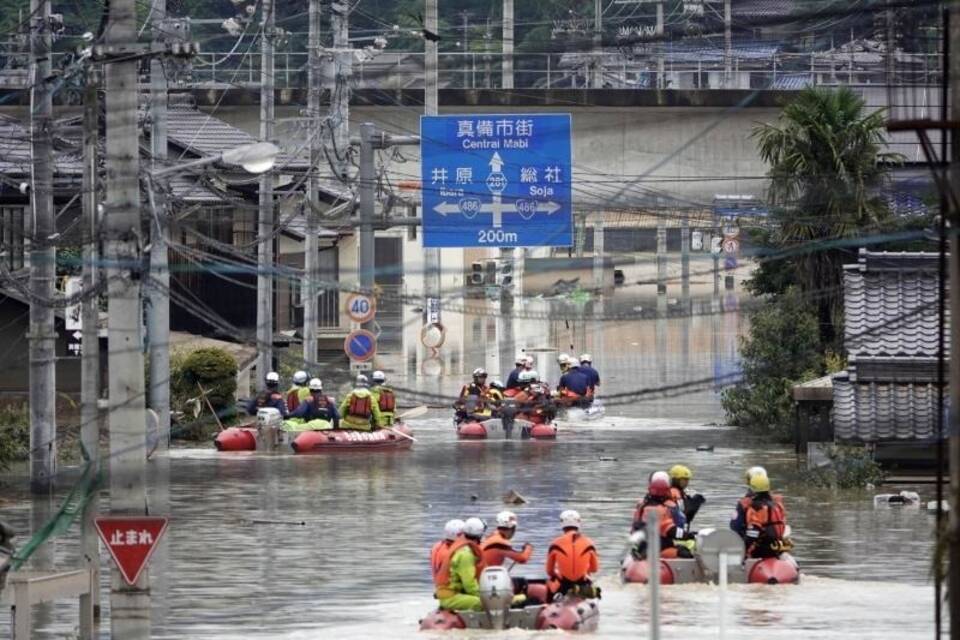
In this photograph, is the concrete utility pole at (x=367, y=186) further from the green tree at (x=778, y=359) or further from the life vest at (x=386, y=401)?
the green tree at (x=778, y=359)

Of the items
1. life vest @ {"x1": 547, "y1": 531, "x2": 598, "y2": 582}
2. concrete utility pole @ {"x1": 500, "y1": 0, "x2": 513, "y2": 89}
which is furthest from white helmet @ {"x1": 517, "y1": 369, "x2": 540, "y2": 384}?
life vest @ {"x1": 547, "y1": 531, "x2": 598, "y2": 582}

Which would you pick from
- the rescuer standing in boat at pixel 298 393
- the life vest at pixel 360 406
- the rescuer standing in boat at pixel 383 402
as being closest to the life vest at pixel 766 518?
the life vest at pixel 360 406

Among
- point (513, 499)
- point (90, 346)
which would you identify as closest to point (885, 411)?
point (513, 499)

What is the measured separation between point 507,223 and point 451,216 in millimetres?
1009

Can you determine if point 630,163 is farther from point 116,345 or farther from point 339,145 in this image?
point 116,345

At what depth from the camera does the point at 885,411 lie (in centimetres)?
3316

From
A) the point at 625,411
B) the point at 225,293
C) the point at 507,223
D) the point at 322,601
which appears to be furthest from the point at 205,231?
the point at 322,601

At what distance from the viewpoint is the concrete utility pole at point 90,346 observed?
21.2 metres

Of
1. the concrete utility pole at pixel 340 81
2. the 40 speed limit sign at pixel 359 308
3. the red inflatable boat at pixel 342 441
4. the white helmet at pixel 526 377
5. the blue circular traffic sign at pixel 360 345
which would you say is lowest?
the red inflatable boat at pixel 342 441

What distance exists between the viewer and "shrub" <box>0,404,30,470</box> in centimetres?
3259

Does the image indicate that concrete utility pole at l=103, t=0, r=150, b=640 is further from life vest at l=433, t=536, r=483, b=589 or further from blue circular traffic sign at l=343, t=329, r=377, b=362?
blue circular traffic sign at l=343, t=329, r=377, b=362

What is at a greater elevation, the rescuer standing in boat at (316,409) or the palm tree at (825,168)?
the palm tree at (825,168)

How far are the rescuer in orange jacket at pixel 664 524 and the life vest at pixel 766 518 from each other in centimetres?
76

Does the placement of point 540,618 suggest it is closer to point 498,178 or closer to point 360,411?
point 498,178
